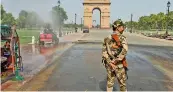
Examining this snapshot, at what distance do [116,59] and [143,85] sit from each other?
2.85m

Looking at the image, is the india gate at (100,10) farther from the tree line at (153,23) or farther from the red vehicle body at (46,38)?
the red vehicle body at (46,38)

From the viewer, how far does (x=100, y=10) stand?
449ft

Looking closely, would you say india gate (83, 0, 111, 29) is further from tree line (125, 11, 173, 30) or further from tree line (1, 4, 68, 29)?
tree line (1, 4, 68, 29)

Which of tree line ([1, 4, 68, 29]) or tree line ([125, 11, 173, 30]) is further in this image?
tree line ([125, 11, 173, 30])

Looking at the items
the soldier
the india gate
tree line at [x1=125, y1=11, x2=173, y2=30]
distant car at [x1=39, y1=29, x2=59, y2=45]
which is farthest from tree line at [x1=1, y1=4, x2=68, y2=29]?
tree line at [x1=125, y1=11, x2=173, y2=30]

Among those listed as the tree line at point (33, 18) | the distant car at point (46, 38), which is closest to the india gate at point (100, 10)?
the tree line at point (33, 18)

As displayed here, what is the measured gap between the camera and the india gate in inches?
5281

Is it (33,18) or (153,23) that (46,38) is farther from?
(153,23)

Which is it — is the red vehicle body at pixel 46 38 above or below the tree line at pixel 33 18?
below

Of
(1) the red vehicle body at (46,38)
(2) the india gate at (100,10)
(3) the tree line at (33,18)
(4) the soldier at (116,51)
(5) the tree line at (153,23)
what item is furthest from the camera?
(2) the india gate at (100,10)

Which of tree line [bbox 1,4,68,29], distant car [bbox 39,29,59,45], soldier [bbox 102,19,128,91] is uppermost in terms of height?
tree line [bbox 1,4,68,29]

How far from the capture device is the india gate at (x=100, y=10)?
134m

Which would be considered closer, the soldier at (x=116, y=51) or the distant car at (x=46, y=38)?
the soldier at (x=116, y=51)

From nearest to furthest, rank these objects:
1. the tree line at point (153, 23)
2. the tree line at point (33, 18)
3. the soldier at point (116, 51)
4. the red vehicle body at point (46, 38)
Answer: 1. the soldier at point (116, 51)
2. the red vehicle body at point (46, 38)
3. the tree line at point (33, 18)
4. the tree line at point (153, 23)
